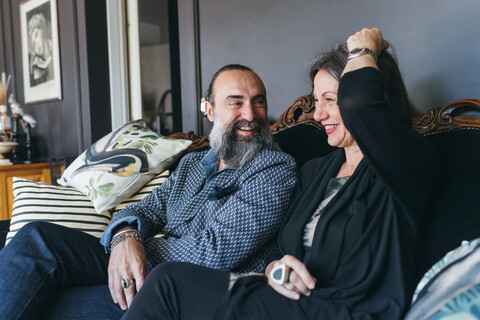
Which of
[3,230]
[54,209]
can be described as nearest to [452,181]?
[54,209]

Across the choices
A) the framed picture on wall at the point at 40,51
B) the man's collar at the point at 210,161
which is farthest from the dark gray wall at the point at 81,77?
the man's collar at the point at 210,161

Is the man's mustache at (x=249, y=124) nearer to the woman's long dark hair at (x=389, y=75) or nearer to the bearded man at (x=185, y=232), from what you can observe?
the bearded man at (x=185, y=232)

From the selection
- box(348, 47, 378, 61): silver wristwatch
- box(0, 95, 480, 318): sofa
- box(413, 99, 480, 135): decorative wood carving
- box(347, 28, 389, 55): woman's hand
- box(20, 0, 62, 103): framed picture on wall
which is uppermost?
box(20, 0, 62, 103): framed picture on wall

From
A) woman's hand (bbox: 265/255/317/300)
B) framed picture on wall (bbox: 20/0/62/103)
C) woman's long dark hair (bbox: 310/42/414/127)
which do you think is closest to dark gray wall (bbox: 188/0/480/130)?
woman's long dark hair (bbox: 310/42/414/127)

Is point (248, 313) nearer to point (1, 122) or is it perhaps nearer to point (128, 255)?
point (128, 255)

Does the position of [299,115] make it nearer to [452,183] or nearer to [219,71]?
[219,71]

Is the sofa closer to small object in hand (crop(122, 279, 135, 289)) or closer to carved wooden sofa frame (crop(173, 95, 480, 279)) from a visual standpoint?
carved wooden sofa frame (crop(173, 95, 480, 279))

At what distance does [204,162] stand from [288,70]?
0.61 m

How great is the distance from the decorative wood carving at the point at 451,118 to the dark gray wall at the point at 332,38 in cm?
13

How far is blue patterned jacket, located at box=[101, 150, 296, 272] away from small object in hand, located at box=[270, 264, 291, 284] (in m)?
0.21

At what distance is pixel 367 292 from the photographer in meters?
0.88

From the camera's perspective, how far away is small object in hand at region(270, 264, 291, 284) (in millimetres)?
898

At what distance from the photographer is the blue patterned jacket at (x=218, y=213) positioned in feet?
3.70

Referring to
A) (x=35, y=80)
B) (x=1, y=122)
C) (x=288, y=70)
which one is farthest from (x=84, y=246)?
(x=35, y=80)
